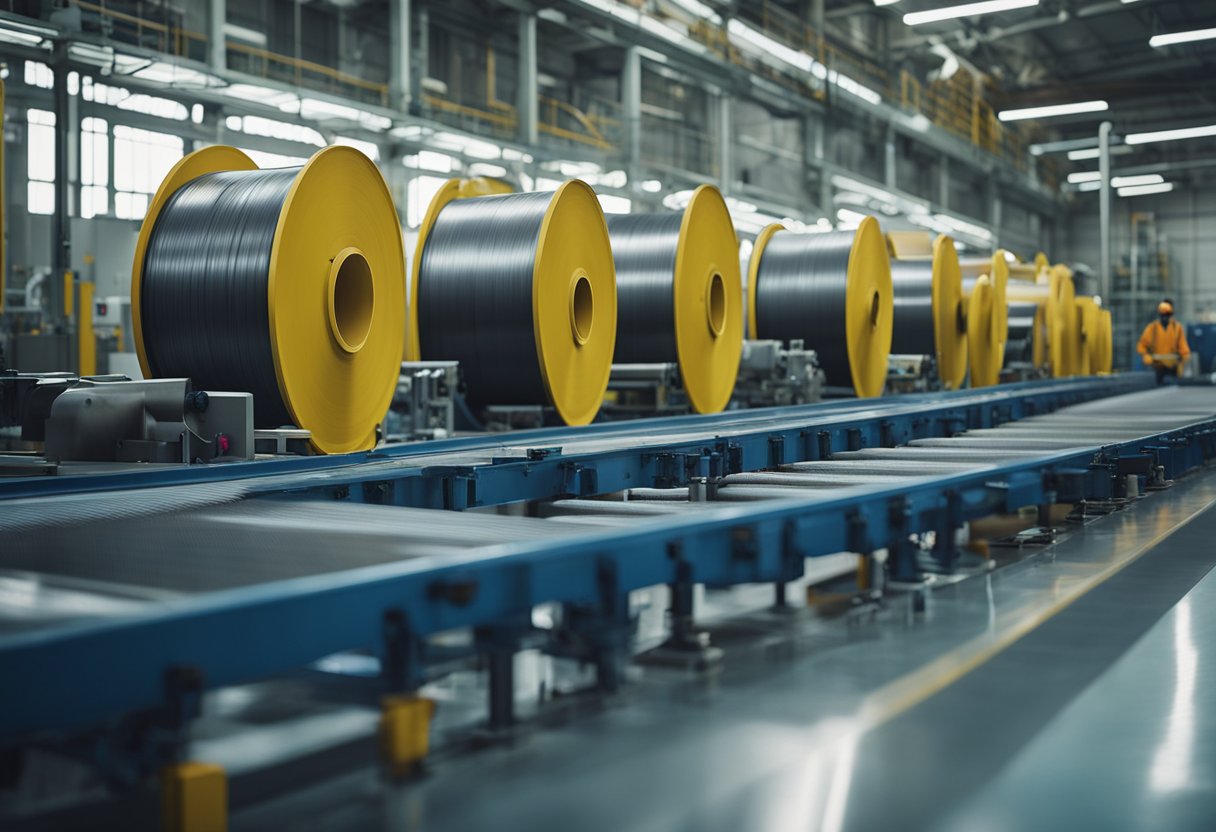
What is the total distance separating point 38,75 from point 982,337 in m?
11.6

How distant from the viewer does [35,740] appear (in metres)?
2.28

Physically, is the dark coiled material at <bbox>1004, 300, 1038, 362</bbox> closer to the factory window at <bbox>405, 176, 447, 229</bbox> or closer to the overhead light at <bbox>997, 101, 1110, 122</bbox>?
the overhead light at <bbox>997, 101, 1110, 122</bbox>

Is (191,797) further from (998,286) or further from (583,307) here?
(998,286)

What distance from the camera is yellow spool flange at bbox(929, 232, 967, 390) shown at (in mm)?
12570

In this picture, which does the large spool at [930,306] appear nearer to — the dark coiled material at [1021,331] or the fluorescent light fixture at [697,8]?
the dark coiled material at [1021,331]

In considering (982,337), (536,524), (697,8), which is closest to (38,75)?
(697,8)

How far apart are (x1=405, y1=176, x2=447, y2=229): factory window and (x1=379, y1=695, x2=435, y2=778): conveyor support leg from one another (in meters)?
15.1

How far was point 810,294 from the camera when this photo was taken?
35.3 ft

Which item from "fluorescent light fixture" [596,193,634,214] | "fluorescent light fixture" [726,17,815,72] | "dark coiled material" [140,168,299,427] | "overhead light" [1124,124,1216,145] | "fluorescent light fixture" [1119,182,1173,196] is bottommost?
"dark coiled material" [140,168,299,427]

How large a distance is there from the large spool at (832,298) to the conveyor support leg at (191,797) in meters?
8.90

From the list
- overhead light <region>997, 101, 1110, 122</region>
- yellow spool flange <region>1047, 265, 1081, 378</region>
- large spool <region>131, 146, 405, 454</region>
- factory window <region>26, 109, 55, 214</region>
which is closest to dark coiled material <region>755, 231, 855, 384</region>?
large spool <region>131, 146, 405, 454</region>

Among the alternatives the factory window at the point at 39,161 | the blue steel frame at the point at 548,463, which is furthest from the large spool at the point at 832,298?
the factory window at the point at 39,161

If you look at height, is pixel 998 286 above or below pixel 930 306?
above

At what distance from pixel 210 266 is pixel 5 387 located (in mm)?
1010
